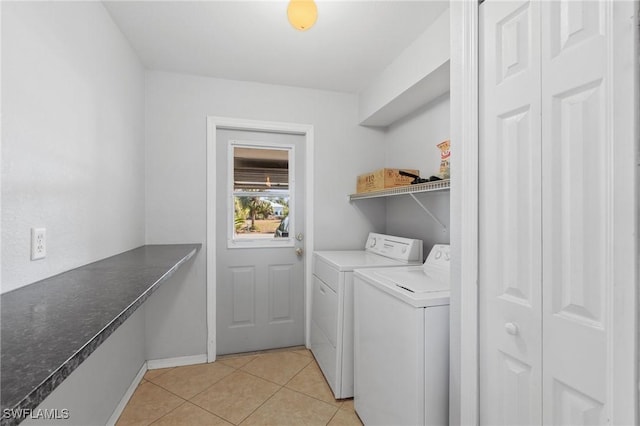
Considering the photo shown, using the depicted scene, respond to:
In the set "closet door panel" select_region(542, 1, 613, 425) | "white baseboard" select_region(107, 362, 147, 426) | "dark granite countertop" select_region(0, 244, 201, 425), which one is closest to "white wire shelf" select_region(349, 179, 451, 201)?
"closet door panel" select_region(542, 1, 613, 425)

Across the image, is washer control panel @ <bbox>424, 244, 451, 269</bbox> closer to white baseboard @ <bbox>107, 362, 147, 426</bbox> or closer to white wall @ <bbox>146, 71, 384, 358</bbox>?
white wall @ <bbox>146, 71, 384, 358</bbox>

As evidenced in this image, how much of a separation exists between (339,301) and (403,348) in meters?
0.69

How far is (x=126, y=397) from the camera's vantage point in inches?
74.9

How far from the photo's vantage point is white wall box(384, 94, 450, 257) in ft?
6.97

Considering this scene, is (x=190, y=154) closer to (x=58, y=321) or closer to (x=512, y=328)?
(x=58, y=321)

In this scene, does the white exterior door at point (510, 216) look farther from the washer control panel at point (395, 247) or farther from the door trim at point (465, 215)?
the washer control panel at point (395, 247)

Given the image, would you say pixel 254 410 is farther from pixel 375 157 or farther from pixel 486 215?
pixel 375 157

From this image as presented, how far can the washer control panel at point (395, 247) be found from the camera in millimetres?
2143

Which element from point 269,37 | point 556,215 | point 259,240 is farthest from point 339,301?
point 269,37

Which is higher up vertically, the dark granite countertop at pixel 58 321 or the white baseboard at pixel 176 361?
the dark granite countertop at pixel 58 321

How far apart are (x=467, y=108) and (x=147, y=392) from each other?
261cm

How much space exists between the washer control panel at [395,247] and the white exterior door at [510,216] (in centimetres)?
106

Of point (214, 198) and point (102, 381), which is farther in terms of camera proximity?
point (214, 198)

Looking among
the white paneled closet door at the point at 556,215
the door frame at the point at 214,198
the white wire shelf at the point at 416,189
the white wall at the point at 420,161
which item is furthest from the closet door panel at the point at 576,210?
the door frame at the point at 214,198
